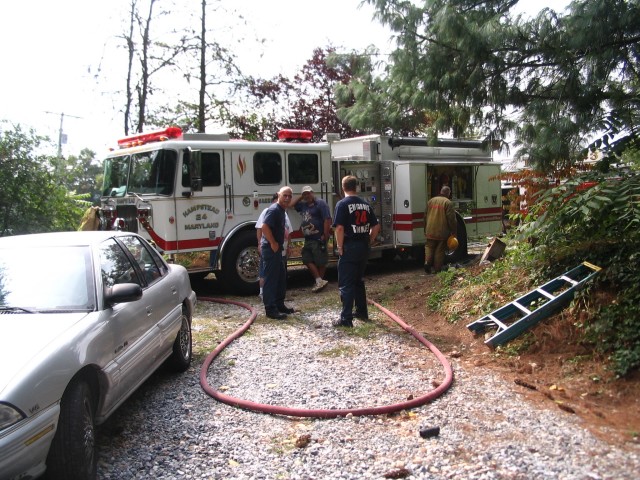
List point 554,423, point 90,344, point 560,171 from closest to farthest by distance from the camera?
point 90,344, point 554,423, point 560,171

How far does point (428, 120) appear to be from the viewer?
9.50 metres

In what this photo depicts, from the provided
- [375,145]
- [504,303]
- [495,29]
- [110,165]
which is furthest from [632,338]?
[110,165]

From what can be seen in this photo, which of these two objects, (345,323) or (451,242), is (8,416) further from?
(451,242)

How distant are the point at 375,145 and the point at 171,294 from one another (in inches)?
272

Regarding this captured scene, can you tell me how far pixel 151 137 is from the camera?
9633 millimetres

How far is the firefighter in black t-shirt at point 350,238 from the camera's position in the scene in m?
6.90

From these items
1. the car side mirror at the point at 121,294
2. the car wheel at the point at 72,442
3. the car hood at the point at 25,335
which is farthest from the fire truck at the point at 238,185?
the car wheel at the point at 72,442

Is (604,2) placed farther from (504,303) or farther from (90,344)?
(90,344)

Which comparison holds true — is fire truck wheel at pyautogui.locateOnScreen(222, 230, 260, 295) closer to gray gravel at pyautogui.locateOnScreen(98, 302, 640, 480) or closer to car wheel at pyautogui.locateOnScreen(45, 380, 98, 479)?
gray gravel at pyautogui.locateOnScreen(98, 302, 640, 480)

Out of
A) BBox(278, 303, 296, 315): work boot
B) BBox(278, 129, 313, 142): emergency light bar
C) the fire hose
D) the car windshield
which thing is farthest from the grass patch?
BBox(278, 129, 313, 142): emergency light bar

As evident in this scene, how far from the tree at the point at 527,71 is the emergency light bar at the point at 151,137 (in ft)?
11.1

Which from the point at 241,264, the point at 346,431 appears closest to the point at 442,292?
the point at 241,264

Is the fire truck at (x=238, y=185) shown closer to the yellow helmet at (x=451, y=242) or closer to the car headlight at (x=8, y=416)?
the yellow helmet at (x=451, y=242)

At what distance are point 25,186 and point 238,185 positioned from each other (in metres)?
5.14
